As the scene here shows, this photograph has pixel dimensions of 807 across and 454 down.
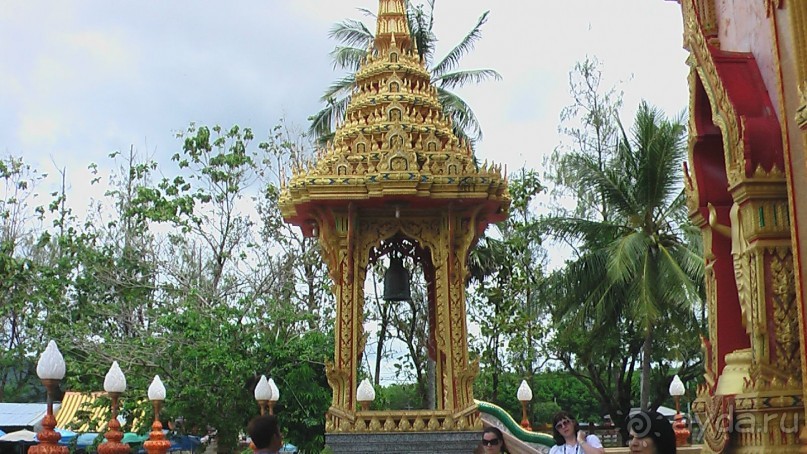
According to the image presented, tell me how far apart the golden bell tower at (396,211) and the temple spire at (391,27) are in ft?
1.83

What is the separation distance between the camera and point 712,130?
681cm

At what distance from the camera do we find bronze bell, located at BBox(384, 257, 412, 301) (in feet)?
32.0

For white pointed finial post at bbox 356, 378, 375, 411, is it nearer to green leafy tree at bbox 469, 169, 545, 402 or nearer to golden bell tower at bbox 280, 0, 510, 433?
golden bell tower at bbox 280, 0, 510, 433

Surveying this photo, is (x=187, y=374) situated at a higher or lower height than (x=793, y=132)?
lower

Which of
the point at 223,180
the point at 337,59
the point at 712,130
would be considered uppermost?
the point at 337,59

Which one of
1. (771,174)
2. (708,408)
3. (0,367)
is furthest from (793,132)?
(0,367)

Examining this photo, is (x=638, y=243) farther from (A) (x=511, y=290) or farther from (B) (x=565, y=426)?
(B) (x=565, y=426)

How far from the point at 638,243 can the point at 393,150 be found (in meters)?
12.9

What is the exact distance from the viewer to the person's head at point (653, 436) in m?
3.39

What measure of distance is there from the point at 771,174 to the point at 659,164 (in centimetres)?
1551

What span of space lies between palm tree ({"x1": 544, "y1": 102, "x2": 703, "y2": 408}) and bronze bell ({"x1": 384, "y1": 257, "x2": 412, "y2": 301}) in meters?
10.7

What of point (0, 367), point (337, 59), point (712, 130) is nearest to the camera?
point (712, 130)

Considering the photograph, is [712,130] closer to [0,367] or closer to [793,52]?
[793,52]

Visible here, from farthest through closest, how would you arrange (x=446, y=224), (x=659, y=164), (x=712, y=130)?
(x=659, y=164)
(x=446, y=224)
(x=712, y=130)
